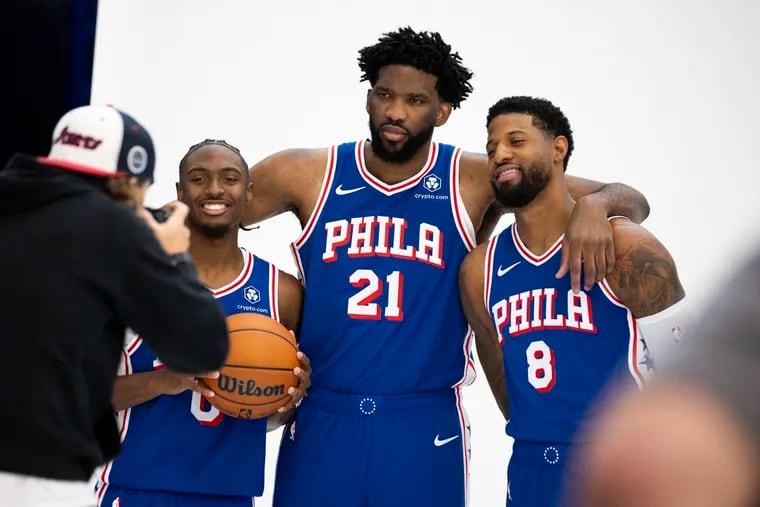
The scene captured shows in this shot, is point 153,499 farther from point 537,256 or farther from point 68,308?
point 537,256

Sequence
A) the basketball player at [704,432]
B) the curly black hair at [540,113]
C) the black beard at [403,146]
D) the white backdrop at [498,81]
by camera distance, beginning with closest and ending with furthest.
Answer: the basketball player at [704,432]
the curly black hair at [540,113]
the black beard at [403,146]
the white backdrop at [498,81]

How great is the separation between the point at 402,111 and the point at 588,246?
0.75 m

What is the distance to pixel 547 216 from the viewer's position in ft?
9.34

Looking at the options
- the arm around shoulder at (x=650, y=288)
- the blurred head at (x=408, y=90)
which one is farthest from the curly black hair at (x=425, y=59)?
the arm around shoulder at (x=650, y=288)

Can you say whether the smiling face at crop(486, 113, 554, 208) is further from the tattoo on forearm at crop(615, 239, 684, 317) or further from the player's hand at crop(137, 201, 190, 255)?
the player's hand at crop(137, 201, 190, 255)

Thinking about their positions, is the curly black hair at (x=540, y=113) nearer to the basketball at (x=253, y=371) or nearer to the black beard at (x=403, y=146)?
the black beard at (x=403, y=146)

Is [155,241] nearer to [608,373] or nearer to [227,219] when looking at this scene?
[227,219]

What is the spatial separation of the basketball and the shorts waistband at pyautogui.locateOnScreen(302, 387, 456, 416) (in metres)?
0.32

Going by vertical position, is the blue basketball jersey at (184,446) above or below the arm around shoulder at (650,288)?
below

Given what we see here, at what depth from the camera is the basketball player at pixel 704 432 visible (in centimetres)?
44

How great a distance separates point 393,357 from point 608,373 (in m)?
0.67

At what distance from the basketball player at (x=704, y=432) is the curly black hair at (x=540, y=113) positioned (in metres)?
2.47

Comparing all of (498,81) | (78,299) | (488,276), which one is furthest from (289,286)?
(498,81)

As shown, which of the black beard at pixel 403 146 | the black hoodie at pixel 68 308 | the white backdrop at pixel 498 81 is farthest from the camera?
the white backdrop at pixel 498 81
